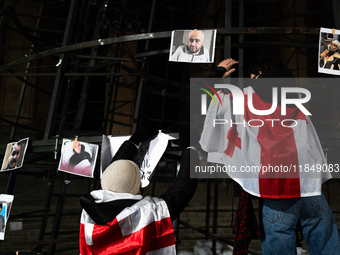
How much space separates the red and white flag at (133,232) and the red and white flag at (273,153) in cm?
62

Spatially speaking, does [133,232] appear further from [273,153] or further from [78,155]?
[78,155]

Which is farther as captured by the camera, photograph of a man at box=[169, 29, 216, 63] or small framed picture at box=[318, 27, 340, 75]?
photograph of a man at box=[169, 29, 216, 63]

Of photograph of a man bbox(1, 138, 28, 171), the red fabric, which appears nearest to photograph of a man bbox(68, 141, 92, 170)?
photograph of a man bbox(1, 138, 28, 171)

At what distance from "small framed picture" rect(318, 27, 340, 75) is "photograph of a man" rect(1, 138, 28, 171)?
352cm

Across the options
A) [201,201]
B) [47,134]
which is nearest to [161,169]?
[201,201]

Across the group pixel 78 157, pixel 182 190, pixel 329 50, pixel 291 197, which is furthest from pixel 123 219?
pixel 329 50

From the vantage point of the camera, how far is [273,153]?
2285mm

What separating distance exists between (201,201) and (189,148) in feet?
29.7

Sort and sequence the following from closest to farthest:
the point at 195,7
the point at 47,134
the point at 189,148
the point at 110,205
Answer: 1. the point at 110,205
2. the point at 189,148
3. the point at 47,134
4. the point at 195,7

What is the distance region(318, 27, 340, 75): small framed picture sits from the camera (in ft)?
9.18

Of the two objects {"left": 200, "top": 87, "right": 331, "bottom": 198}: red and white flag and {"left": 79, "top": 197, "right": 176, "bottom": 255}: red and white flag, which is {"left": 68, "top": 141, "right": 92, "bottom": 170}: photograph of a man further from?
{"left": 200, "top": 87, "right": 331, "bottom": 198}: red and white flag

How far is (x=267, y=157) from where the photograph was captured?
2.29 m

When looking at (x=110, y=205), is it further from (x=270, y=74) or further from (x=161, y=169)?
(x=161, y=169)

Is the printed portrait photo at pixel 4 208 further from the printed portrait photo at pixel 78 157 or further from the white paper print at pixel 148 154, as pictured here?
the white paper print at pixel 148 154
